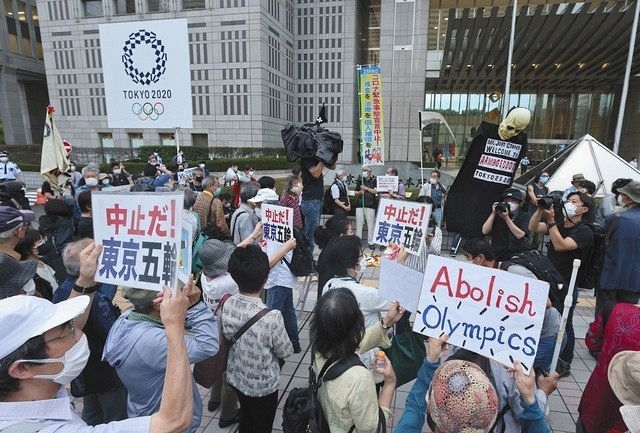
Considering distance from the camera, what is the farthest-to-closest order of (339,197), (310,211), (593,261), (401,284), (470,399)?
(339,197) < (310,211) < (593,261) < (401,284) < (470,399)

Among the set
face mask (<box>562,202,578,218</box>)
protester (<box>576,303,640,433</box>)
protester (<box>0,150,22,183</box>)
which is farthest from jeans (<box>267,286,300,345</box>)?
protester (<box>0,150,22,183</box>)

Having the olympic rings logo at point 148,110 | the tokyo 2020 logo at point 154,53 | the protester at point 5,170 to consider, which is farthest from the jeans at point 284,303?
the protester at point 5,170

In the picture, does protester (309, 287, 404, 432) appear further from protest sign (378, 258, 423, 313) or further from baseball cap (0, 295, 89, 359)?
baseball cap (0, 295, 89, 359)

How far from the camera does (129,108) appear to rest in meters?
8.23

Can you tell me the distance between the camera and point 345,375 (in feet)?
5.88

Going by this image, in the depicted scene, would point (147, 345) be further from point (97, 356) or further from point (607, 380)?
point (607, 380)

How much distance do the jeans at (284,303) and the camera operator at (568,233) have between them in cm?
296

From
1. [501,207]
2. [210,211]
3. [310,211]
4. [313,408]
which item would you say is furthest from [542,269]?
[210,211]

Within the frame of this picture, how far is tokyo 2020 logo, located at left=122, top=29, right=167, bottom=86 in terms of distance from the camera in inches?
308

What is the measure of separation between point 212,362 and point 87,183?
6249mm

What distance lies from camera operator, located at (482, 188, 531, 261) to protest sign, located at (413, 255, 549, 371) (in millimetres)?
2587

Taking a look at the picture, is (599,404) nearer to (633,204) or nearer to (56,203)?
(633,204)

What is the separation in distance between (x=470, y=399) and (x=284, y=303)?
10.2ft

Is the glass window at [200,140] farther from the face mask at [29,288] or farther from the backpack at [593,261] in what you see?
the backpack at [593,261]
